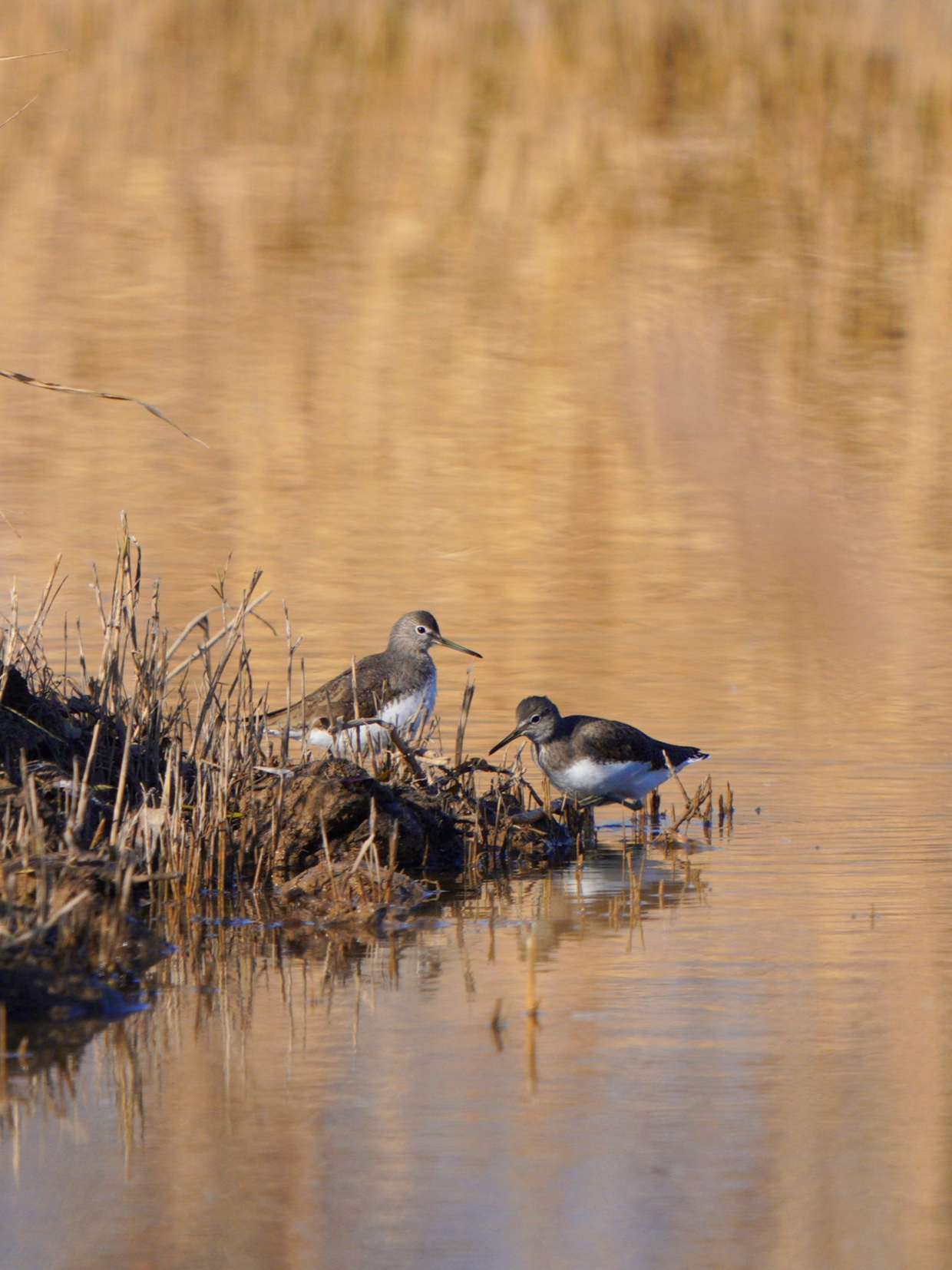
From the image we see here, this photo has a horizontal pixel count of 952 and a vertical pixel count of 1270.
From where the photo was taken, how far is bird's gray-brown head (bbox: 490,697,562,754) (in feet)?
31.1

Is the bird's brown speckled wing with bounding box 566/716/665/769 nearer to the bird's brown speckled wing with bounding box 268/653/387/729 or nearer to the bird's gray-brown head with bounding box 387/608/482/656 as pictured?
the bird's brown speckled wing with bounding box 268/653/387/729

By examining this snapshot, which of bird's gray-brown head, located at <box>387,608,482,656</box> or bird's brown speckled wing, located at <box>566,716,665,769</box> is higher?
bird's gray-brown head, located at <box>387,608,482,656</box>

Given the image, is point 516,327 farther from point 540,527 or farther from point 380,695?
point 380,695

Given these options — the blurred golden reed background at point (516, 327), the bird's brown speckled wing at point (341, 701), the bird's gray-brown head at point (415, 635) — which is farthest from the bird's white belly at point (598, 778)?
the blurred golden reed background at point (516, 327)

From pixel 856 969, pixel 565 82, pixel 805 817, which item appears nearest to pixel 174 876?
pixel 856 969

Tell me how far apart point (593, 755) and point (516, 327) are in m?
20.1

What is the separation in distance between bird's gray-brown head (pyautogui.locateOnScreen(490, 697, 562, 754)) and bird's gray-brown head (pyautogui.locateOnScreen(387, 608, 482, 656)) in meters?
1.46

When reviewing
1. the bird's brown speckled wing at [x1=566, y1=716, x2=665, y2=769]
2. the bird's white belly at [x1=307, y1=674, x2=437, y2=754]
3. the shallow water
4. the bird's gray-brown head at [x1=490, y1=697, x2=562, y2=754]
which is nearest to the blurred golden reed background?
the shallow water

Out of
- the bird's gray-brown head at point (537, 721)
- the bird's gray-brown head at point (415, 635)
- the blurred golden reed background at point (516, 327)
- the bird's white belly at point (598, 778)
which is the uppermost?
the blurred golden reed background at point (516, 327)

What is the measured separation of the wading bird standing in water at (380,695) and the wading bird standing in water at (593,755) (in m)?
0.76

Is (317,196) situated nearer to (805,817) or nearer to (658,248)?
(658,248)

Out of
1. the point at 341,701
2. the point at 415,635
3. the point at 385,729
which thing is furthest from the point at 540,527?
the point at 385,729

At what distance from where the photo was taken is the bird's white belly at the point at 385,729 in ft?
31.7

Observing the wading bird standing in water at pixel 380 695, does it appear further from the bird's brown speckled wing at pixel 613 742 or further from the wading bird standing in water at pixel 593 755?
the bird's brown speckled wing at pixel 613 742
